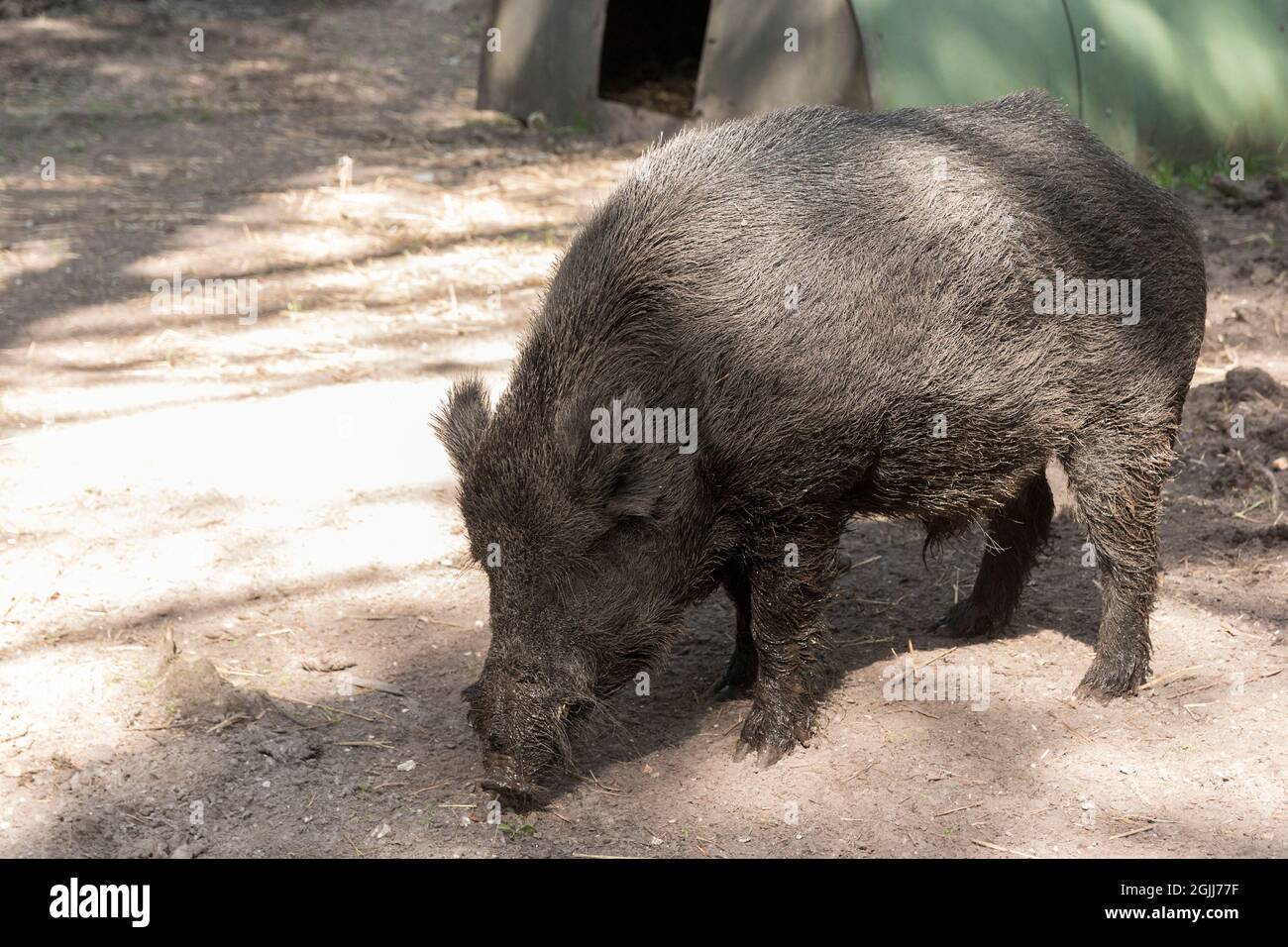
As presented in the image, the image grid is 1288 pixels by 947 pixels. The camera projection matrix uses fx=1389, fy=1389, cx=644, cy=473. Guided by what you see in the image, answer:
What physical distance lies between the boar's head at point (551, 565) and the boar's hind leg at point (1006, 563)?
1588mm

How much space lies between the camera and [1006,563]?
4848 millimetres

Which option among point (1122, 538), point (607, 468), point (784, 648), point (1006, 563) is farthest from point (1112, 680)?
point (607, 468)

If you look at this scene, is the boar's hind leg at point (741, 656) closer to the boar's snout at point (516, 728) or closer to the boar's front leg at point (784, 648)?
the boar's front leg at point (784, 648)

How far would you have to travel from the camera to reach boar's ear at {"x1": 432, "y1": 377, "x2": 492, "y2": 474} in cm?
379

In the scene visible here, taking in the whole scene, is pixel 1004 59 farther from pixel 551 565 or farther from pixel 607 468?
pixel 551 565

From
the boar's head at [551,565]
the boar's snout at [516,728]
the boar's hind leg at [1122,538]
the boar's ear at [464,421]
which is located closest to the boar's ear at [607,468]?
the boar's head at [551,565]

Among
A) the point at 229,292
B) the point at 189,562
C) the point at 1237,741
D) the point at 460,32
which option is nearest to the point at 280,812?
the point at 189,562

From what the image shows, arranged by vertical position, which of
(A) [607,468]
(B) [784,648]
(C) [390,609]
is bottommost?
(C) [390,609]

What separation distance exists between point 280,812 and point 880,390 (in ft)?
6.68

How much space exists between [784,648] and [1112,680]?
112cm

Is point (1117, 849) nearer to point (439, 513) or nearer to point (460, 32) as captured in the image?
point (439, 513)

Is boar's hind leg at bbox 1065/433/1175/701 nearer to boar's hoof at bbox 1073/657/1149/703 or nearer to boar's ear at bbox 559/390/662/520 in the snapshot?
boar's hoof at bbox 1073/657/1149/703

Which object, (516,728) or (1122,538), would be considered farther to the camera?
(1122,538)

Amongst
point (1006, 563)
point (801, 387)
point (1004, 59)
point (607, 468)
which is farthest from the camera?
point (1004, 59)
